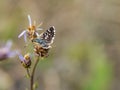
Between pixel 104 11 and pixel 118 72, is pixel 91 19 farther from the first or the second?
pixel 118 72

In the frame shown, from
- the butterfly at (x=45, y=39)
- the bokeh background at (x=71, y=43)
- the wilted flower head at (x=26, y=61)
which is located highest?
the bokeh background at (x=71, y=43)

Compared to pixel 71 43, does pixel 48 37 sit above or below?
below

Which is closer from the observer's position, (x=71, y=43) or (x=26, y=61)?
(x=26, y=61)

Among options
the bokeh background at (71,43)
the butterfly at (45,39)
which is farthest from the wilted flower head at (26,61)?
the bokeh background at (71,43)

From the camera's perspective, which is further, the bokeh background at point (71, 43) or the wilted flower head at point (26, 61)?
the bokeh background at point (71, 43)

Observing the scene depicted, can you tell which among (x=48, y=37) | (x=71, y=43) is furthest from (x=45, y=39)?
(x=71, y=43)

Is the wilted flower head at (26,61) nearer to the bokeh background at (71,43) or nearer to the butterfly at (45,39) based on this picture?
the butterfly at (45,39)

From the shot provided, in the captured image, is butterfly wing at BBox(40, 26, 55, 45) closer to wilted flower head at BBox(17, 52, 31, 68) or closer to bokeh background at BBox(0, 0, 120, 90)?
wilted flower head at BBox(17, 52, 31, 68)

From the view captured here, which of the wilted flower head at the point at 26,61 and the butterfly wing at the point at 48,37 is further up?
the butterfly wing at the point at 48,37

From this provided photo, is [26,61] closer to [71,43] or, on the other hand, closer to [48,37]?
[48,37]

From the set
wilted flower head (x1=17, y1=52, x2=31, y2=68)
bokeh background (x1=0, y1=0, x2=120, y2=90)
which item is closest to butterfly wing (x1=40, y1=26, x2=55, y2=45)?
wilted flower head (x1=17, y1=52, x2=31, y2=68)
